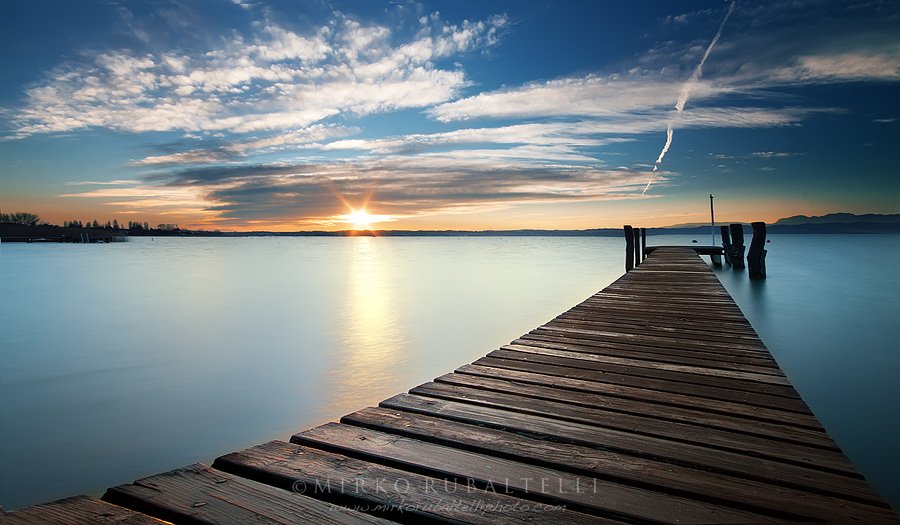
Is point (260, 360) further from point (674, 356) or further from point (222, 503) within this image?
point (222, 503)

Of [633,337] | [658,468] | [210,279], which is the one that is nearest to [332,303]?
[210,279]

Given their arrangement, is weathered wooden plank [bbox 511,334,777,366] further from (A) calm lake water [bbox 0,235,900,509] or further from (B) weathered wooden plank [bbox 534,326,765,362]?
(A) calm lake water [bbox 0,235,900,509]

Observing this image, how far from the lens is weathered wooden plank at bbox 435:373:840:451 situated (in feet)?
8.84

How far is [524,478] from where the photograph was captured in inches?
85.4

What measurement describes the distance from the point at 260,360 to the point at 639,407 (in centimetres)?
822

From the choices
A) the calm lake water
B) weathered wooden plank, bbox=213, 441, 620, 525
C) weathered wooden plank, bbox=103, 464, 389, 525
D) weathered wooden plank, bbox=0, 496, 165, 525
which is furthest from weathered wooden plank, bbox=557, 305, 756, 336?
weathered wooden plank, bbox=0, 496, 165, 525

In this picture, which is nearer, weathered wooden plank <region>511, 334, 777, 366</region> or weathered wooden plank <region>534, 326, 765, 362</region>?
weathered wooden plank <region>511, 334, 777, 366</region>

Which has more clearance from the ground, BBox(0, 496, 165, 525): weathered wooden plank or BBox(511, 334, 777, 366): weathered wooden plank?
BBox(0, 496, 165, 525): weathered wooden plank

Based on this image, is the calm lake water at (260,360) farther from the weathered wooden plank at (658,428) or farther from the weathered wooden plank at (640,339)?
the weathered wooden plank at (658,428)

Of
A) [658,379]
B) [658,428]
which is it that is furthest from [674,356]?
[658,428]

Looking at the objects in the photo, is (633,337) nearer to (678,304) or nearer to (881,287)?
(678,304)

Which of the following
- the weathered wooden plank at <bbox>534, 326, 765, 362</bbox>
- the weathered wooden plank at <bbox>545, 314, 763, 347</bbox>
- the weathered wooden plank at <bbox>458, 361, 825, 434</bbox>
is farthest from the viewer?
the weathered wooden plank at <bbox>545, 314, 763, 347</bbox>

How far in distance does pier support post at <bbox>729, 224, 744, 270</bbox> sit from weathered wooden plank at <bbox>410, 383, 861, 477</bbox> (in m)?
21.7

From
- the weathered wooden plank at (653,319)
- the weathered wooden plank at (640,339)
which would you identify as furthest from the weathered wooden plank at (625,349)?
the weathered wooden plank at (653,319)
